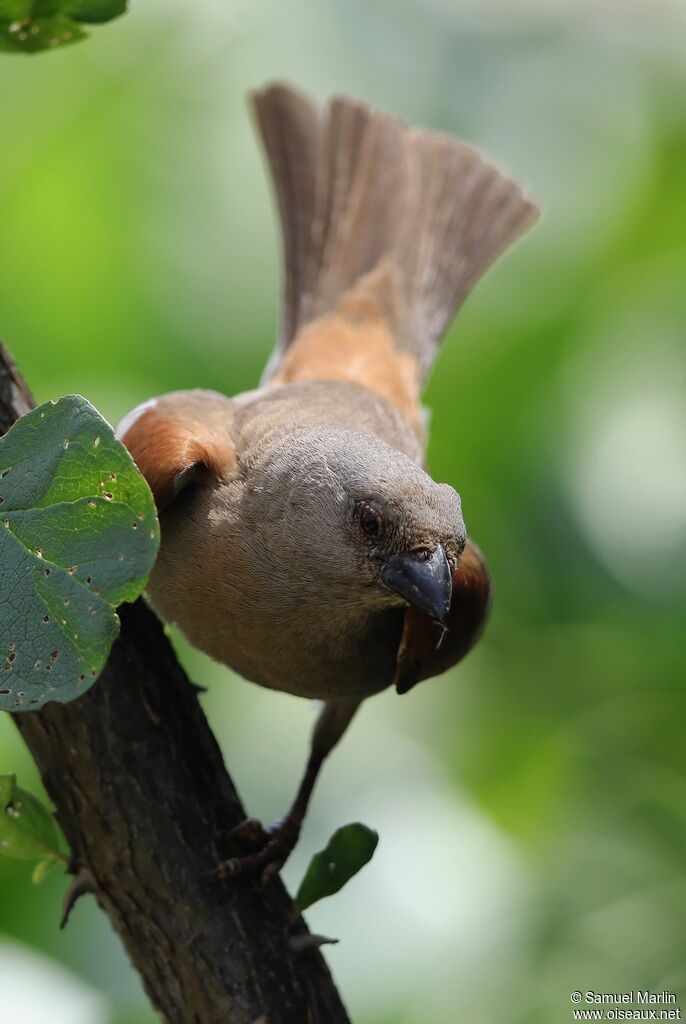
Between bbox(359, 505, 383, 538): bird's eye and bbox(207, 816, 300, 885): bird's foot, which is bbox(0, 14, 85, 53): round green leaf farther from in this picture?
bbox(207, 816, 300, 885): bird's foot

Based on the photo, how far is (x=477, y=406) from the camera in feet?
14.6

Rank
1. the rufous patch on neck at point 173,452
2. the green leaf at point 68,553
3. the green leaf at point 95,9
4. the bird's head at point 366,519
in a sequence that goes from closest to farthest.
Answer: the green leaf at point 68,553
the green leaf at point 95,9
the bird's head at point 366,519
the rufous patch on neck at point 173,452

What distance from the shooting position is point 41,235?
4512 mm

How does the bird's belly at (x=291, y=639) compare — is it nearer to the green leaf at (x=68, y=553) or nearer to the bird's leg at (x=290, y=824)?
the bird's leg at (x=290, y=824)

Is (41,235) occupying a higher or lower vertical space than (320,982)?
higher

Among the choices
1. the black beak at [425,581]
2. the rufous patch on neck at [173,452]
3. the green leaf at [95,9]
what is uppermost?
the green leaf at [95,9]

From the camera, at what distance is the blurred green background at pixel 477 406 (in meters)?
3.44

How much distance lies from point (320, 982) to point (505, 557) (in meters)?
1.84

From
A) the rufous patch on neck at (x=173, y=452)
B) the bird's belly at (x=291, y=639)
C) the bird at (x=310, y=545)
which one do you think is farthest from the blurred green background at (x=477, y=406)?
the rufous patch on neck at (x=173, y=452)

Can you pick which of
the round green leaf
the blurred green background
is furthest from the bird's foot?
the round green leaf

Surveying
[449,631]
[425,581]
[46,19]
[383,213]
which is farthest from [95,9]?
[383,213]

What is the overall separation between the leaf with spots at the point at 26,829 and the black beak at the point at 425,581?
82 centimetres

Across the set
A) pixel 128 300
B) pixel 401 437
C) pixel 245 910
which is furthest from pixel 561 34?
pixel 245 910

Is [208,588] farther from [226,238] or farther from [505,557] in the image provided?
[226,238]
